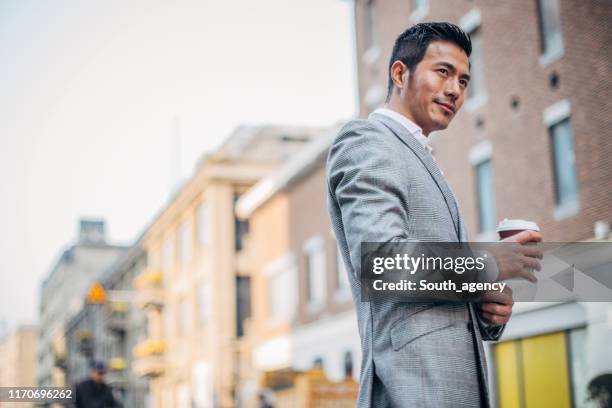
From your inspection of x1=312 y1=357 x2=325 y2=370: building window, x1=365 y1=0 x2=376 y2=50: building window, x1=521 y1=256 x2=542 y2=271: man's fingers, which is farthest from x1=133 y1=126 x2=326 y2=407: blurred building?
x1=521 y1=256 x2=542 y2=271: man's fingers

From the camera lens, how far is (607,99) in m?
13.3

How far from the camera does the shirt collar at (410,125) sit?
89.0 inches

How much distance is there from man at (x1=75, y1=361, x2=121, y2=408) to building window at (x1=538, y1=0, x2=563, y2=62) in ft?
29.6

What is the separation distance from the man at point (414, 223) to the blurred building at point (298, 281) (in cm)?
2050

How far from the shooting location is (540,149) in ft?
50.0

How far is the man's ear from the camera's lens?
232 centimetres

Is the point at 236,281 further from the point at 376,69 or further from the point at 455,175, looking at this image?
the point at 455,175

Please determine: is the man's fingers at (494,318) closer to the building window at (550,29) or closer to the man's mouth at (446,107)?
the man's mouth at (446,107)

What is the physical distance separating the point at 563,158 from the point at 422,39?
12.9 meters

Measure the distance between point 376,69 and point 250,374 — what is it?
1598 centimetres

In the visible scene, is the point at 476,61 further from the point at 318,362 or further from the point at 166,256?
the point at 166,256

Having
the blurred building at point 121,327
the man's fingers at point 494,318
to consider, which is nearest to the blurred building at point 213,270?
the blurred building at point 121,327

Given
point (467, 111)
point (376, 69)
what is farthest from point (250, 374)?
point (467, 111)

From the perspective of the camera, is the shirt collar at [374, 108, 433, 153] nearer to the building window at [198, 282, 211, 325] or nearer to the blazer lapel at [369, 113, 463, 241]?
the blazer lapel at [369, 113, 463, 241]
